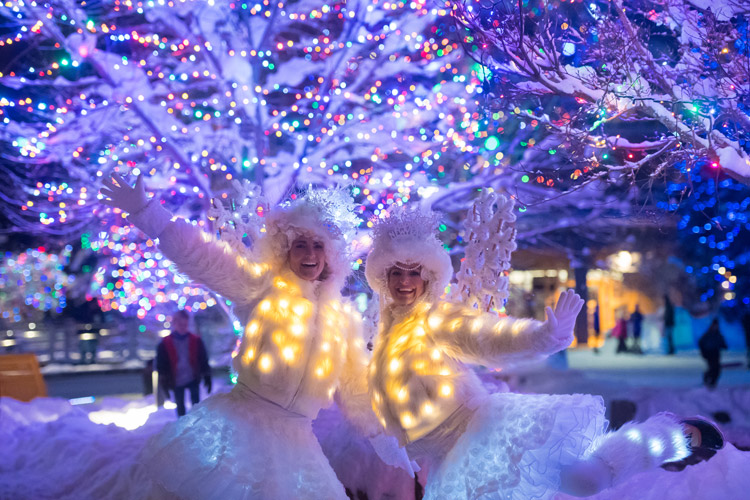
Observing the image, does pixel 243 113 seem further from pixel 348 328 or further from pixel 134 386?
pixel 134 386

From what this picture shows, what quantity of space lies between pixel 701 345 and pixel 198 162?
7.85 m

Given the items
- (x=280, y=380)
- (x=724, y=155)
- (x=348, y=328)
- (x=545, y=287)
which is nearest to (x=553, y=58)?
(x=724, y=155)

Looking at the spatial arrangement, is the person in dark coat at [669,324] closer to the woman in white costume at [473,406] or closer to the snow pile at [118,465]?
the snow pile at [118,465]

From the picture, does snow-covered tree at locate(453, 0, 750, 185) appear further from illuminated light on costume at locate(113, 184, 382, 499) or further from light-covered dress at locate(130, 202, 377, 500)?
light-covered dress at locate(130, 202, 377, 500)

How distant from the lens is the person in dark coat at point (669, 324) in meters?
14.3

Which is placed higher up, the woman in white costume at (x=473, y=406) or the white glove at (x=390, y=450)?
the woman in white costume at (x=473, y=406)

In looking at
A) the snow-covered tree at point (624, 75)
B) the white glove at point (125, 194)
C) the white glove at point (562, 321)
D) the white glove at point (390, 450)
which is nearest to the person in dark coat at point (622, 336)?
the snow-covered tree at point (624, 75)

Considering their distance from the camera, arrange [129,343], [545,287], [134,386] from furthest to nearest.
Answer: [545,287] < [129,343] < [134,386]

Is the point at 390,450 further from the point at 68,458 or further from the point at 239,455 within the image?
the point at 68,458

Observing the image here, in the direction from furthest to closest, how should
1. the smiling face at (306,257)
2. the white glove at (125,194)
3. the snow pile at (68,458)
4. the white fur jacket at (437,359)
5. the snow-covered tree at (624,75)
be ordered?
1. the snow pile at (68,458)
2. the snow-covered tree at (624,75)
3. the smiling face at (306,257)
4. the white glove at (125,194)
5. the white fur jacket at (437,359)

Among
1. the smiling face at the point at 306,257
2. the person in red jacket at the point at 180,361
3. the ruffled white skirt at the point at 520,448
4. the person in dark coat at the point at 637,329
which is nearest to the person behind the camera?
the ruffled white skirt at the point at 520,448

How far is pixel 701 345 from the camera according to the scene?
33.0 feet

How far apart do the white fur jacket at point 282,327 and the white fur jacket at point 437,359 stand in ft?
0.95

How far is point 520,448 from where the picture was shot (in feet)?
Answer: 8.95
